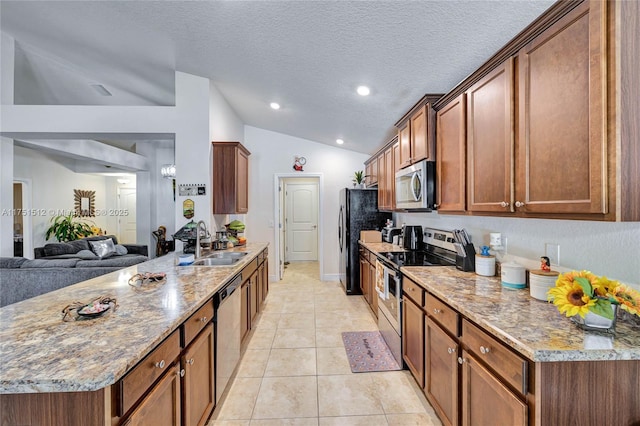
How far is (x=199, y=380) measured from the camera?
1.52 meters

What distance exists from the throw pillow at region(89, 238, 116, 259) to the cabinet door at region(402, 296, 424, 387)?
5.77 m

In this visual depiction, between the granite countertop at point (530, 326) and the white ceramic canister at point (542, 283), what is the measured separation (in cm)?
3

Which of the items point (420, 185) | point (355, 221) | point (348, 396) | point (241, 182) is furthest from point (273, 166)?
point (348, 396)

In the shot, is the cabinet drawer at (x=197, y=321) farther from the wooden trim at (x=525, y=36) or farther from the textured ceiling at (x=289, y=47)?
the wooden trim at (x=525, y=36)

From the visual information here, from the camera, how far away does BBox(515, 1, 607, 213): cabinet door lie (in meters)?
0.98

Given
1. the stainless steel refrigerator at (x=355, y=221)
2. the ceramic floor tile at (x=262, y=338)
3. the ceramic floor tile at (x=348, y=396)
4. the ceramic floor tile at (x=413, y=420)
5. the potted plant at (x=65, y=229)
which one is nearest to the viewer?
the ceramic floor tile at (x=413, y=420)

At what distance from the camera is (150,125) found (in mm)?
3223

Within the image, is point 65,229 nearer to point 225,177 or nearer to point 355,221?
point 225,177

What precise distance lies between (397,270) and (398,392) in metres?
0.91

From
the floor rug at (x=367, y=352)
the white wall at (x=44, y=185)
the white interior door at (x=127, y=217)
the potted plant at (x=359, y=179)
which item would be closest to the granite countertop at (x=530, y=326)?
the floor rug at (x=367, y=352)

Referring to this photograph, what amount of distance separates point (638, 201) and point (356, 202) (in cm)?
342

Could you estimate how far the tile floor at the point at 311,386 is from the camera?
1805 mm

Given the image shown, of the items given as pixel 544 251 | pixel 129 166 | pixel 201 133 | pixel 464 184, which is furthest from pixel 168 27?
pixel 129 166

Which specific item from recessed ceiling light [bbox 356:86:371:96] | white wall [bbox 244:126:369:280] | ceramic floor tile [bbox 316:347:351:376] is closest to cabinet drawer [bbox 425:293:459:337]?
ceramic floor tile [bbox 316:347:351:376]
